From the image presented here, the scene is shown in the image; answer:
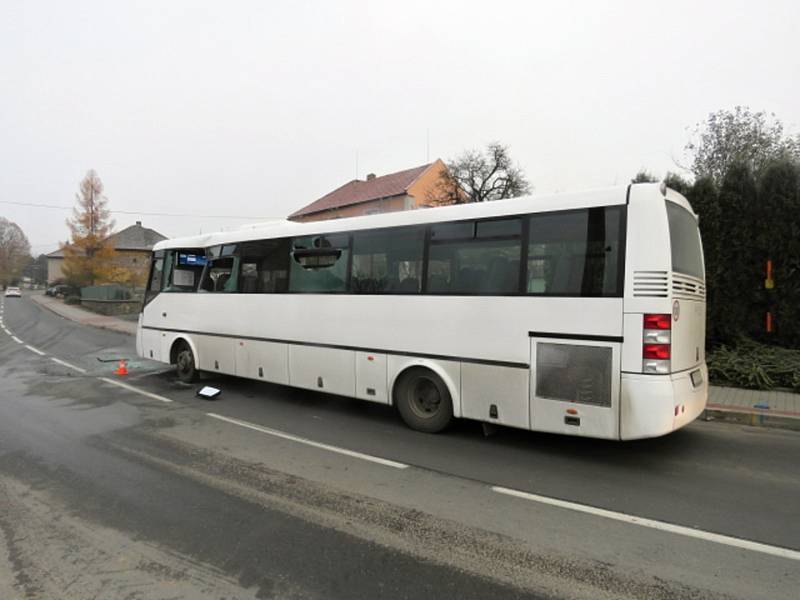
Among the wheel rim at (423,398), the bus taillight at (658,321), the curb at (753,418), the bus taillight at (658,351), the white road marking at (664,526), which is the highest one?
the bus taillight at (658,321)

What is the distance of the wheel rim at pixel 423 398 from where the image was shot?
6434mm

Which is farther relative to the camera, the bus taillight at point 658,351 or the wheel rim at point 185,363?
the wheel rim at point 185,363

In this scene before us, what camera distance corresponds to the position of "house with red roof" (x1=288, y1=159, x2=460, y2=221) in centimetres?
3609

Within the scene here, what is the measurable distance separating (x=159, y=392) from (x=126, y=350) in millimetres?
7609

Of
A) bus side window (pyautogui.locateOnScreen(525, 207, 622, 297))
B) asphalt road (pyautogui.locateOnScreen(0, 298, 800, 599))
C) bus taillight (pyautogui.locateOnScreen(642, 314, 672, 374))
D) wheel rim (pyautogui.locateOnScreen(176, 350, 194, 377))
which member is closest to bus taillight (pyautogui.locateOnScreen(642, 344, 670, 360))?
bus taillight (pyautogui.locateOnScreen(642, 314, 672, 374))

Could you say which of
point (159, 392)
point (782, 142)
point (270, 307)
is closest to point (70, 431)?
point (159, 392)

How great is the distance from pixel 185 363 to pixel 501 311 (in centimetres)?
711

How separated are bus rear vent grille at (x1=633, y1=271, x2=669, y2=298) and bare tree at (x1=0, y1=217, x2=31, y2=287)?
379 feet

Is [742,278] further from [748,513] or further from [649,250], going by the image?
[748,513]

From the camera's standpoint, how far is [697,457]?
5.50 m

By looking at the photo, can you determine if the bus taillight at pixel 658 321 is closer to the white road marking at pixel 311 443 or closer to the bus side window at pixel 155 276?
the white road marking at pixel 311 443

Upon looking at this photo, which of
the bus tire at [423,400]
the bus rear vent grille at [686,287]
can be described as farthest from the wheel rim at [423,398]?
the bus rear vent grille at [686,287]

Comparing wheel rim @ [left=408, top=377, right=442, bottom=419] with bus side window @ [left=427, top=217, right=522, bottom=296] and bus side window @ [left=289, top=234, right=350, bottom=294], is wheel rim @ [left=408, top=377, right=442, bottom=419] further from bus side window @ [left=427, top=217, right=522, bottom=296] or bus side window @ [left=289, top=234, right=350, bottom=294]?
bus side window @ [left=289, top=234, right=350, bottom=294]

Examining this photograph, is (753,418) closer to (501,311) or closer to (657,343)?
(657,343)
